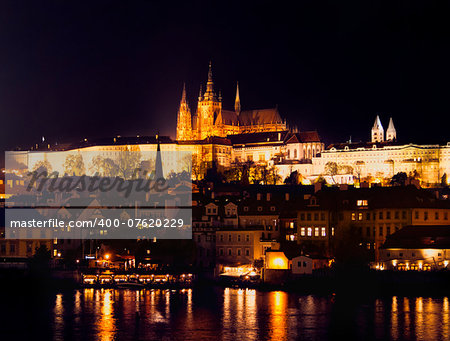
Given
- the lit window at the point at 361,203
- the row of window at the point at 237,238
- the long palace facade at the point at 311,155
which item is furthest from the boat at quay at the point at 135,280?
the long palace facade at the point at 311,155

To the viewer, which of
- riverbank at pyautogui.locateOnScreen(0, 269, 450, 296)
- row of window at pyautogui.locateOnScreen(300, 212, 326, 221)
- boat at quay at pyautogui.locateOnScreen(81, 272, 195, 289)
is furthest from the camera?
row of window at pyautogui.locateOnScreen(300, 212, 326, 221)

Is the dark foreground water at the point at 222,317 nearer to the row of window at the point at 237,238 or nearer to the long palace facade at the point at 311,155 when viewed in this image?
the row of window at the point at 237,238

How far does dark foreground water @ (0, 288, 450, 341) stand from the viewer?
142 ft

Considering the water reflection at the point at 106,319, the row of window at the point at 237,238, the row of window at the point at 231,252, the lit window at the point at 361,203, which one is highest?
the lit window at the point at 361,203

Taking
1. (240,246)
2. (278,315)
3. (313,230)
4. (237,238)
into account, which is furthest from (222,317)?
(313,230)

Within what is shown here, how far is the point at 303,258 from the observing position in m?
56.4

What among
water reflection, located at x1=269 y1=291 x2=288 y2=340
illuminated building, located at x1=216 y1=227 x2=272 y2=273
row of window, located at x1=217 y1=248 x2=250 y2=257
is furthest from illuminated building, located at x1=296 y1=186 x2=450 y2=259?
water reflection, located at x1=269 y1=291 x2=288 y2=340

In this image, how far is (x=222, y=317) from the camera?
154 feet

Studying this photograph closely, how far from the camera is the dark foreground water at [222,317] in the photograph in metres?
43.2

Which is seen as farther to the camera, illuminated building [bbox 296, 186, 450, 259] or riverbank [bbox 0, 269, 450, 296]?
illuminated building [bbox 296, 186, 450, 259]

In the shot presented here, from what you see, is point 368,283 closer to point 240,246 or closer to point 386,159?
point 240,246

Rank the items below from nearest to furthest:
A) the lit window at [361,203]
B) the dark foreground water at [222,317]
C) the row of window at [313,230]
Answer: the dark foreground water at [222,317], the row of window at [313,230], the lit window at [361,203]

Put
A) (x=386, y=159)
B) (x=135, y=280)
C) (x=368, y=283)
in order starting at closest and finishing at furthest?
(x=368, y=283)
(x=135, y=280)
(x=386, y=159)

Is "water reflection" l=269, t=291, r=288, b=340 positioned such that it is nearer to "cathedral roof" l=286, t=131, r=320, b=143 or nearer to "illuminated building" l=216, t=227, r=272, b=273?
"illuminated building" l=216, t=227, r=272, b=273
